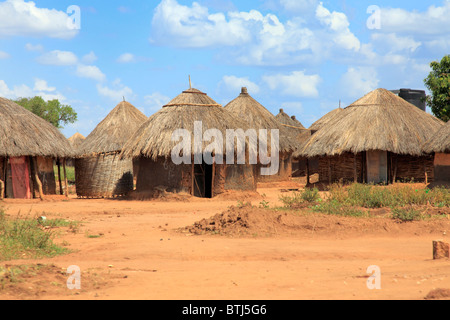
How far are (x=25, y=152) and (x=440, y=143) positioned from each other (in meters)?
12.2

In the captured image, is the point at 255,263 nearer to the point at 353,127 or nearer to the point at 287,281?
the point at 287,281

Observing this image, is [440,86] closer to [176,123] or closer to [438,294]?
[176,123]

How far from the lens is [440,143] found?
18016 mm

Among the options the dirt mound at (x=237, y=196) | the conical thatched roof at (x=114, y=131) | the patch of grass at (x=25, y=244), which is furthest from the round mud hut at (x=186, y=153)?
the patch of grass at (x=25, y=244)

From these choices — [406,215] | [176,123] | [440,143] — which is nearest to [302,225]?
[406,215]

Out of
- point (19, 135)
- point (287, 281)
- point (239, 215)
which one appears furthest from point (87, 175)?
point (287, 281)

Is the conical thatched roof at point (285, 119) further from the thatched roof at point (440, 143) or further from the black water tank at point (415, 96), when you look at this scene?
the thatched roof at point (440, 143)

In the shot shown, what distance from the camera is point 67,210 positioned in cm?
1416

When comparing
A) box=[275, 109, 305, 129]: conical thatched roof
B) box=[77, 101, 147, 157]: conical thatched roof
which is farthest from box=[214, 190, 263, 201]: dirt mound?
box=[275, 109, 305, 129]: conical thatched roof

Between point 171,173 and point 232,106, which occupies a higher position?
point 232,106

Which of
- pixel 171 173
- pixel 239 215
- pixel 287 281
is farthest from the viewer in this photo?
pixel 171 173

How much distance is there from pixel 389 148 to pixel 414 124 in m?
2.20

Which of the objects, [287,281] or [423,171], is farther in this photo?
[423,171]
